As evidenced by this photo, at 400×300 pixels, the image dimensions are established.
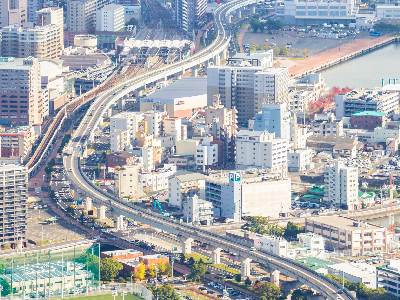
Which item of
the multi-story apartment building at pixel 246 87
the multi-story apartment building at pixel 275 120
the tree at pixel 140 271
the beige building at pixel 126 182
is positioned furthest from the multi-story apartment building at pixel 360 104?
the tree at pixel 140 271

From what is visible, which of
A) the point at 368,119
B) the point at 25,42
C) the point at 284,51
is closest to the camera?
the point at 368,119

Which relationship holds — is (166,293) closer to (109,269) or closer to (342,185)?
(109,269)

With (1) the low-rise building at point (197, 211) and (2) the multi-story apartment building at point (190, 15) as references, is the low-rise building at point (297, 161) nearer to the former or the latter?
(1) the low-rise building at point (197, 211)

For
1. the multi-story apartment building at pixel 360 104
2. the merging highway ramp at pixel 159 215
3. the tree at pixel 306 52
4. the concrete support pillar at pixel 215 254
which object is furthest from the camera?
the tree at pixel 306 52

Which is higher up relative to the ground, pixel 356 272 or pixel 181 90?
pixel 181 90

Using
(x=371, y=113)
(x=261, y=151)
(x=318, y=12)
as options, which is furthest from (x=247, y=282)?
(x=318, y=12)

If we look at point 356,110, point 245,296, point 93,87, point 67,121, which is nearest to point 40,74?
point 67,121
